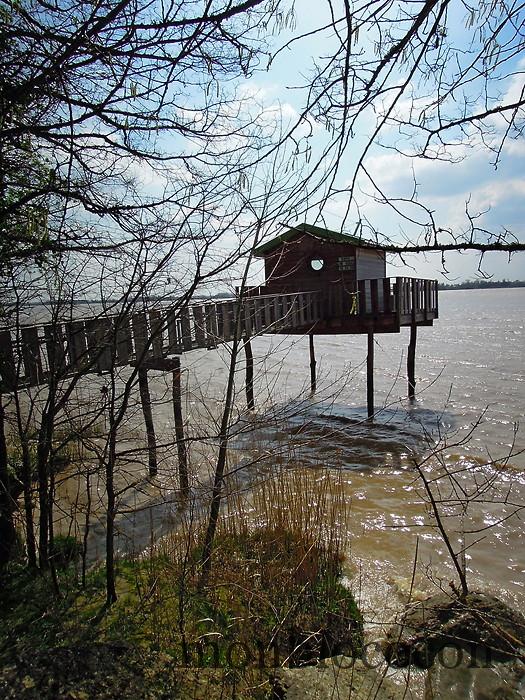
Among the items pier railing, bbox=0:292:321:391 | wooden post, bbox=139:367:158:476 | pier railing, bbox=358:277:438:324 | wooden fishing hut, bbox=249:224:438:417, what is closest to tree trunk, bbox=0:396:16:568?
pier railing, bbox=0:292:321:391

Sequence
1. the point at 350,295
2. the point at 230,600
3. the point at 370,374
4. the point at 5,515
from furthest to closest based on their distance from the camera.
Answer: the point at 370,374, the point at 350,295, the point at 5,515, the point at 230,600

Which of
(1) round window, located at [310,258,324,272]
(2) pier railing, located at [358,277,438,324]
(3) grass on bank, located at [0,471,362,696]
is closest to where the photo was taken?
(3) grass on bank, located at [0,471,362,696]

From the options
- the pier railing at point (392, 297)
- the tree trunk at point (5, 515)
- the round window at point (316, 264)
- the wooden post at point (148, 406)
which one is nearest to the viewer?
the wooden post at point (148, 406)

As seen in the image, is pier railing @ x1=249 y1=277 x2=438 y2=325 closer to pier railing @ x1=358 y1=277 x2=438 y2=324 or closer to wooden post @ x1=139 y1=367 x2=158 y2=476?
pier railing @ x1=358 y1=277 x2=438 y2=324

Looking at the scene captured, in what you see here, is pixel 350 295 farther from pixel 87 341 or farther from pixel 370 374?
pixel 87 341

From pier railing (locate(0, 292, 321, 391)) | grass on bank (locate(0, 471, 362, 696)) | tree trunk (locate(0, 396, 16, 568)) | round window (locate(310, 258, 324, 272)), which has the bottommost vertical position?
grass on bank (locate(0, 471, 362, 696))

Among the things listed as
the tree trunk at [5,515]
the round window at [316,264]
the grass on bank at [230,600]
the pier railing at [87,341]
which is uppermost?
the round window at [316,264]

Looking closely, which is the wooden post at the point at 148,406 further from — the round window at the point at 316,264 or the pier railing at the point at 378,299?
the round window at the point at 316,264

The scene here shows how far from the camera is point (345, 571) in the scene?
16.5 feet

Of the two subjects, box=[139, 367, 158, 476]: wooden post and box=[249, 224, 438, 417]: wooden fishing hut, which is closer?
box=[139, 367, 158, 476]: wooden post

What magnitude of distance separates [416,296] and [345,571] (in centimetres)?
1121

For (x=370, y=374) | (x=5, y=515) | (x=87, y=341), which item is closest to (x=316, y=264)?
(x=370, y=374)

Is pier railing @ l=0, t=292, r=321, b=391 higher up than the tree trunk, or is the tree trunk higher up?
pier railing @ l=0, t=292, r=321, b=391

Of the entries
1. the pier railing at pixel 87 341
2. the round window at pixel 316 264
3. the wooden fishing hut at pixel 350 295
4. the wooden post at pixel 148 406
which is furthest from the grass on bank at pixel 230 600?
the round window at pixel 316 264
